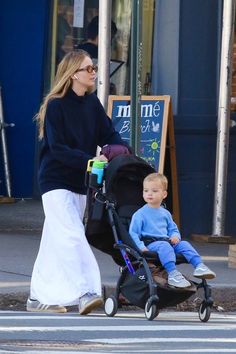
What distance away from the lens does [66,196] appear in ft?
33.2

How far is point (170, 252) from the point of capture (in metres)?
10.0

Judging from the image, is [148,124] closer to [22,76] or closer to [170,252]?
[22,76]

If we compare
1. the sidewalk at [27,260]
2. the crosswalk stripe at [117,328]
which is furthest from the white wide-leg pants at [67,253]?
the sidewalk at [27,260]

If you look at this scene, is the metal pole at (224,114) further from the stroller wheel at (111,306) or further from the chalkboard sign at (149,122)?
the stroller wheel at (111,306)

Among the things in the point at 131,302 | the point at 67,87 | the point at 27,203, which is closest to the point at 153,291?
the point at 131,302

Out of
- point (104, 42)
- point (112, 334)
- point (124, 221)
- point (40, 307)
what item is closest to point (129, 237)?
point (124, 221)

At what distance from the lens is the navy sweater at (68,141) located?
396 inches

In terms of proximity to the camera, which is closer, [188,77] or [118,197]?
[118,197]

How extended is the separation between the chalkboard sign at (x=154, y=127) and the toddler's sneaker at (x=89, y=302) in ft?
14.8

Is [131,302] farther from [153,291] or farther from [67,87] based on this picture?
[67,87]

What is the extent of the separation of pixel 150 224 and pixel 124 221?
26 centimetres

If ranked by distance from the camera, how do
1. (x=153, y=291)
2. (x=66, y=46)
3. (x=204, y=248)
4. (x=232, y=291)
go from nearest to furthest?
(x=153, y=291)
(x=232, y=291)
(x=204, y=248)
(x=66, y=46)

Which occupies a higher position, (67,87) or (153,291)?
(67,87)

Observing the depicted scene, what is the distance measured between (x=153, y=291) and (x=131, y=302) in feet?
1.19
